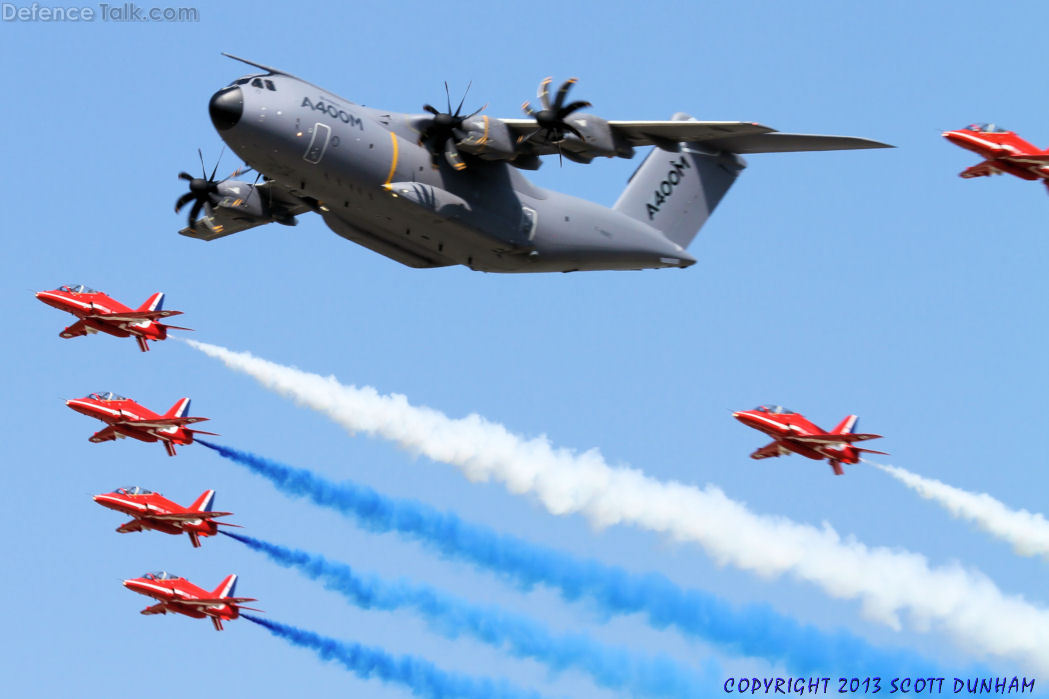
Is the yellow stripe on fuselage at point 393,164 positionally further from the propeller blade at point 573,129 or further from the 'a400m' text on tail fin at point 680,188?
the 'a400m' text on tail fin at point 680,188

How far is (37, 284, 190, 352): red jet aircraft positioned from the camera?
40.7m

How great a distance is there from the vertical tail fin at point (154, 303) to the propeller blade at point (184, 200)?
199 inches

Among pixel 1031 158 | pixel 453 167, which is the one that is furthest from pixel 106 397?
pixel 1031 158

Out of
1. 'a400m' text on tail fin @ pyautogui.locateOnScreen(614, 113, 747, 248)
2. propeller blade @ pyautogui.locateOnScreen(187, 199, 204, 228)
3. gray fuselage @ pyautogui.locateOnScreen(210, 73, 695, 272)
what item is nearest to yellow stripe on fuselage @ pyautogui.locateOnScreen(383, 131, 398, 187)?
gray fuselage @ pyautogui.locateOnScreen(210, 73, 695, 272)

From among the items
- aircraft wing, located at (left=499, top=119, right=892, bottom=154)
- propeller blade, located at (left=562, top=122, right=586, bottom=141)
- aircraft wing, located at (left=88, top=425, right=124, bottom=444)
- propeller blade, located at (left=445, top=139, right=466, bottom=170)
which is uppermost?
aircraft wing, located at (left=499, top=119, right=892, bottom=154)

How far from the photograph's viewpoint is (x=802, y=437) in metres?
35.1

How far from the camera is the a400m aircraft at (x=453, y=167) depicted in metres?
30.0

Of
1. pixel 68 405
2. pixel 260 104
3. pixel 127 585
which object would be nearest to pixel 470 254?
pixel 260 104

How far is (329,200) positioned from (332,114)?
173cm

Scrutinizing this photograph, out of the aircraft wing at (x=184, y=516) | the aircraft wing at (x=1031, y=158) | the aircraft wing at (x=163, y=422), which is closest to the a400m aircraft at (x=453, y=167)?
the aircraft wing at (x=1031, y=158)

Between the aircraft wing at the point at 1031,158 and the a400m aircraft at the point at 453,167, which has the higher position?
the aircraft wing at the point at 1031,158

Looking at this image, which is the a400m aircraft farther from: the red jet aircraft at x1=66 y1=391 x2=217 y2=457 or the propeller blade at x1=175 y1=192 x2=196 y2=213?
the red jet aircraft at x1=66 y1=391 x2=217 y2=457

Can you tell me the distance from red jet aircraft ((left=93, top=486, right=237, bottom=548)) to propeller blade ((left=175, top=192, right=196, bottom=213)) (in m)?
10.3

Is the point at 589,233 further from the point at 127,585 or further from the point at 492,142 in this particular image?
the point at 127,585
